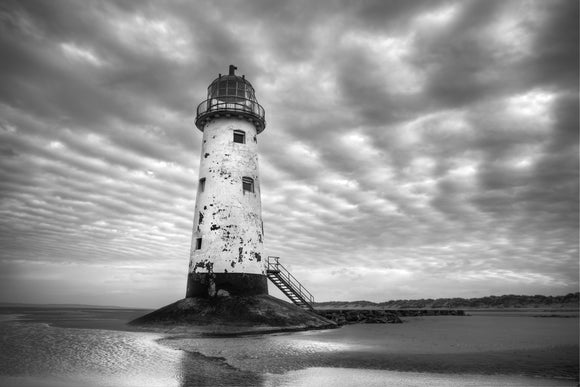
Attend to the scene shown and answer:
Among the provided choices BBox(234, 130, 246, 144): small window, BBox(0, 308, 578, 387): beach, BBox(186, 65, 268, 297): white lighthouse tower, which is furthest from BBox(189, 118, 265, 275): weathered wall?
BBox(0, 308, 578, 387): beach

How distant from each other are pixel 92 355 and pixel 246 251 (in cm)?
964

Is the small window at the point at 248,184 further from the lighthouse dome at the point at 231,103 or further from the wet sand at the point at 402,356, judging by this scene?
the wet sand at the point at 402,356

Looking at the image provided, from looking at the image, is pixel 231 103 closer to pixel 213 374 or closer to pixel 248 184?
pixel 248 184

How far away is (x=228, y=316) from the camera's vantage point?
645 inches

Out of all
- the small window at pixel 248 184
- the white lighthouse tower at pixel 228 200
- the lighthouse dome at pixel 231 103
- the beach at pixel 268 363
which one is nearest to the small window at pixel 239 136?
the white lighthouse tower at pixel 228 200

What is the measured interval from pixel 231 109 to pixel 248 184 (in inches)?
167

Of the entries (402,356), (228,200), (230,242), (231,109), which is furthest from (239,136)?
(402,356)

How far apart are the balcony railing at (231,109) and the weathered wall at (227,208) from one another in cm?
47

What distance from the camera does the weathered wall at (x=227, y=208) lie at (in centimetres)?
1820

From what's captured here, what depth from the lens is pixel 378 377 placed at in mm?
7430

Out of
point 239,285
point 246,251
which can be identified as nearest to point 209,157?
→ point 246,251

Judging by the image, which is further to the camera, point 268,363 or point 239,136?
point 239,136

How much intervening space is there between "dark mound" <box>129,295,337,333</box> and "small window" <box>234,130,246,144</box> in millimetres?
8284

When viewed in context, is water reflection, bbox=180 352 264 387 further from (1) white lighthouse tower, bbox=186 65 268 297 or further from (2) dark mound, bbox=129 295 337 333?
(1) white lighthouse tower, bbox=186 65 268 297
